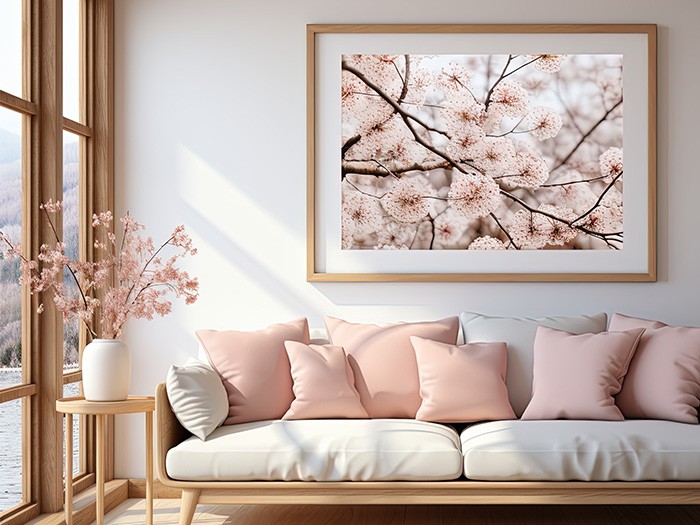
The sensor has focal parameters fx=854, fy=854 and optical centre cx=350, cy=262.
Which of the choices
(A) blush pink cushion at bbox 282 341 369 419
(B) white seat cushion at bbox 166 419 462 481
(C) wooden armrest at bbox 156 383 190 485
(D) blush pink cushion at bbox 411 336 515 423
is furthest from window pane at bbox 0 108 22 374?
(D) blush pink cushion at bbox 411 336 515 423

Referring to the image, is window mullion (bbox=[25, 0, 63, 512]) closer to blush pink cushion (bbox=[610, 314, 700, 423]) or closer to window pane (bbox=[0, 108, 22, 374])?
window pane (bbox=[0, 108, 22, 374])

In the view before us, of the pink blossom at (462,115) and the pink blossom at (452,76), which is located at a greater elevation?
the pink blossom at (452,76)

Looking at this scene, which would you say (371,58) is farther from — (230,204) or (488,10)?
(230,204)

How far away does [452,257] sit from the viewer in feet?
14.9

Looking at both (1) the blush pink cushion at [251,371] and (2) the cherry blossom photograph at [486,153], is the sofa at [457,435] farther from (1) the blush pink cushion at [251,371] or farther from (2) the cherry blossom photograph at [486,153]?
(2) the cherry blossom photograph at [486,153]

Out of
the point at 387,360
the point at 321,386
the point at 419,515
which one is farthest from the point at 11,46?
the point at 419,515

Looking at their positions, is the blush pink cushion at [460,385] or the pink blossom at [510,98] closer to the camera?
the blush pink cushion at [460,385]

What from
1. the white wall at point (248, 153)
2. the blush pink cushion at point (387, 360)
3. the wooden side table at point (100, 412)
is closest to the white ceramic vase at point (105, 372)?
the wooden side table at point (100, 412)

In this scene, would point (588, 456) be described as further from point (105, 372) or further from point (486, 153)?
point (105, 372)

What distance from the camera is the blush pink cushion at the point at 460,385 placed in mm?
3887

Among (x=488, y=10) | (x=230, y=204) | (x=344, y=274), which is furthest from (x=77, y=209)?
(x=488, y=10)

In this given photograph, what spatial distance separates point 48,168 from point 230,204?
1.05 metres

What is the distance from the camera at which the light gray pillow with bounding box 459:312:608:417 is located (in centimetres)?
409

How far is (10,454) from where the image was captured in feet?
11.7
